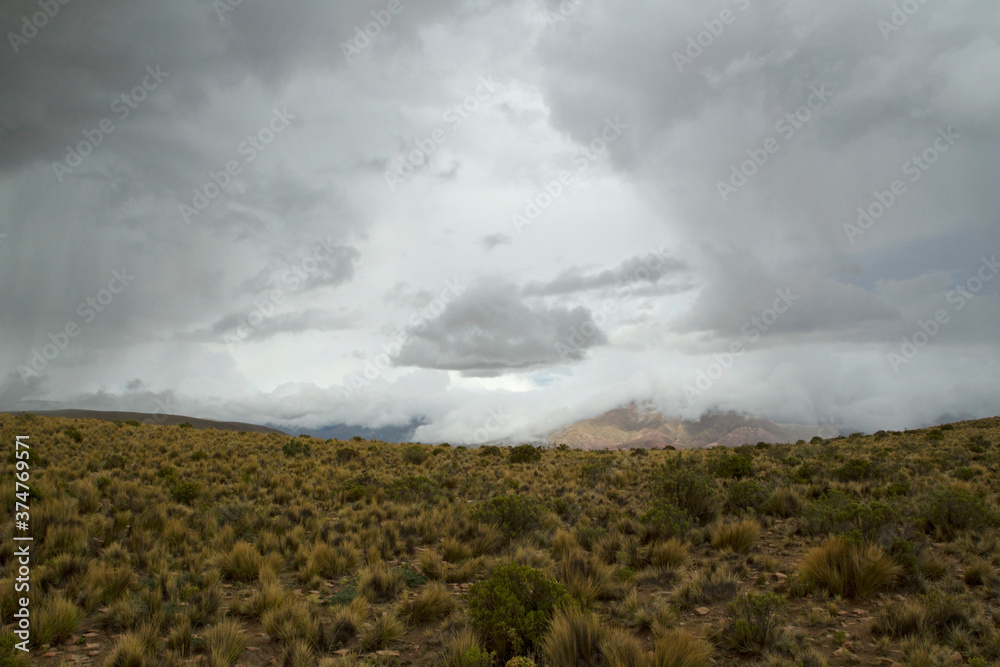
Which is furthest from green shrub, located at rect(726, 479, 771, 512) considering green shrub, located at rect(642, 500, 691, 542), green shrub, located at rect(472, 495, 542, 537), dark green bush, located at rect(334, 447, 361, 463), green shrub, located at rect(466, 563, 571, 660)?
dark green bush, located at rect(334, 447, 361, 463)

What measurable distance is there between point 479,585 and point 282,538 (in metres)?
5.94

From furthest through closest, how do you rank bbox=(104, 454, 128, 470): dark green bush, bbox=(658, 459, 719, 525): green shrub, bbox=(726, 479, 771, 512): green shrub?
1. bbox=(104, 454, 128, 470): dark green bush
2. bbox=(726, 479, 771, 512): green shrub
3. bbox=(658, 459, 719, 525): green shrub

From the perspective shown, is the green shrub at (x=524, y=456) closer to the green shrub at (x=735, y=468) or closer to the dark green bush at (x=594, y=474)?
the dark green bush at (x=594, y=474)

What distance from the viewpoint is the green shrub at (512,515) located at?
38.9ft

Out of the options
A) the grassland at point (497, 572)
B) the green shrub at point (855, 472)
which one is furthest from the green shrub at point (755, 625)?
the green shrub at point (855, 472)

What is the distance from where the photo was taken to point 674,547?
31.7ft

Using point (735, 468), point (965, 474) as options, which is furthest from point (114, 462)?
point (965, 474)

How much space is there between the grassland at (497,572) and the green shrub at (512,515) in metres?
0.05

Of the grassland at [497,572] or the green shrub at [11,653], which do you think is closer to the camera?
the green shrub at [11,653]

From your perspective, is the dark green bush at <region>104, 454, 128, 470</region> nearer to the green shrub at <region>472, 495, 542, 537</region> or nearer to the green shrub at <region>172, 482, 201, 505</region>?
the green shrub at <region>172, 482, 201, 505</region>

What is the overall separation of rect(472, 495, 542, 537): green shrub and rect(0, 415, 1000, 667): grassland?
0.05 metres

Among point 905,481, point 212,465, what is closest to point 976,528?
point 905,481

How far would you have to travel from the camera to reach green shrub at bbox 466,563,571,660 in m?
6.11

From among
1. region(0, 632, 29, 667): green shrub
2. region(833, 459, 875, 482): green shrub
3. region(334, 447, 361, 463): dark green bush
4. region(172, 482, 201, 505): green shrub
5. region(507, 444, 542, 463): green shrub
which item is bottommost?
region(507, 444, 542, 463): green shrub
